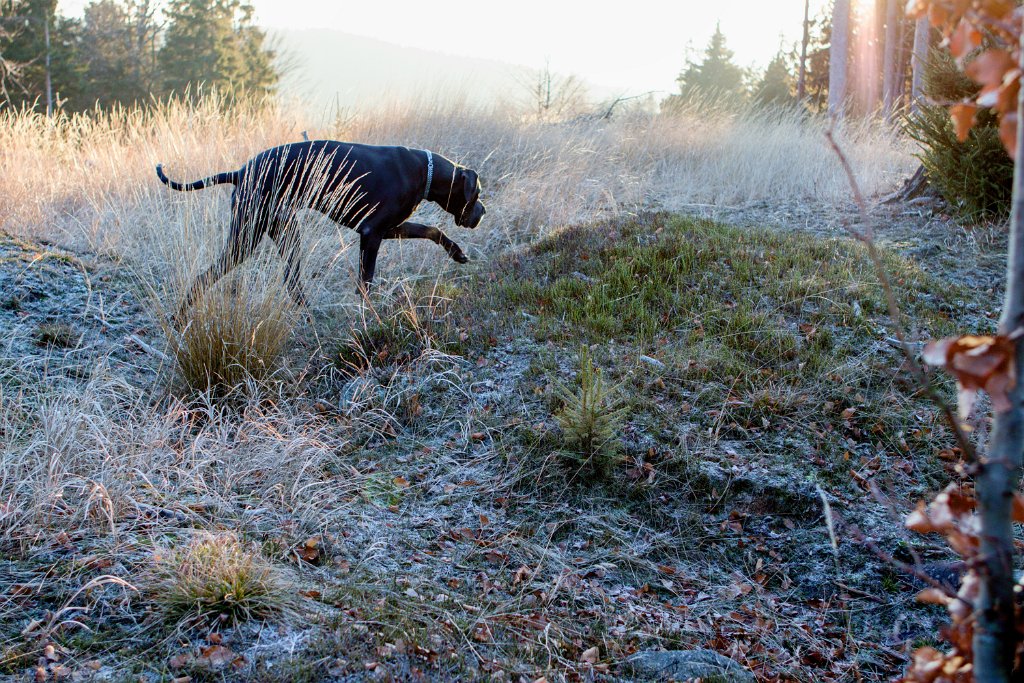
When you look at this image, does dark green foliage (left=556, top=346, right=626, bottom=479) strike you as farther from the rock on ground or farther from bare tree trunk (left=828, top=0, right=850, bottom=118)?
bare tree trunk (left=828, top=0, right=850, bottom=118)

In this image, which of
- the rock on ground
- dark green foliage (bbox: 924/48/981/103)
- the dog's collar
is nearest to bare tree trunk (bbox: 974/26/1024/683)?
the rock on ground

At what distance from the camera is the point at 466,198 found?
6.09 meters

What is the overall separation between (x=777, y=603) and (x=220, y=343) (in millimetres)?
3273

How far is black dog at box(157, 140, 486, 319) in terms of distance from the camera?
509 centimetres

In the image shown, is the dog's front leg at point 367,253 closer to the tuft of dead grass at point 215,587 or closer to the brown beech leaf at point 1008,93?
the tuft of dead grass at point 215,587

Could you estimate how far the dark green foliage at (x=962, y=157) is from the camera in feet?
23.4

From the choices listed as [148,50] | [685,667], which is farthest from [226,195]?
[148,50]

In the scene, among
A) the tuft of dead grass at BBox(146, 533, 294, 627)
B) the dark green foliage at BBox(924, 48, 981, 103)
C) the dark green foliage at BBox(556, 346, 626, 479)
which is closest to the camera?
the tuft of dead grass at BBox(146, 533, 294, 627)

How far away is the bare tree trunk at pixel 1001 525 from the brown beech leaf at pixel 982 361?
3cm

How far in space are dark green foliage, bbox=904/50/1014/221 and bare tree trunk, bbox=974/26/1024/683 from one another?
6.95 metres

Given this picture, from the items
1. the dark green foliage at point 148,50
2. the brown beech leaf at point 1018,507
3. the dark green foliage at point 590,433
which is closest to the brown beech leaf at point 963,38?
the brown beech leaf at point 1018,507

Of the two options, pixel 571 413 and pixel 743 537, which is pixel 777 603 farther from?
pixel 571 413

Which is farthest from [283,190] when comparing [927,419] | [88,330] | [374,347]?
[927,419]

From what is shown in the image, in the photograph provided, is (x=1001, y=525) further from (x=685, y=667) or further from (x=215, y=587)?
(x=215, y=587)
